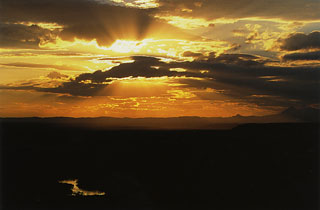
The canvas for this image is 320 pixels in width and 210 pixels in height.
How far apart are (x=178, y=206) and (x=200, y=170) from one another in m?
19.5

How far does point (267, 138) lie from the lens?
326 ft

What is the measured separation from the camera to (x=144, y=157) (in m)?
82.7

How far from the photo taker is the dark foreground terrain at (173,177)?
157 feet

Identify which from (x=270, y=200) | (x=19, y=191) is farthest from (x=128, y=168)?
(x=270, y=200)

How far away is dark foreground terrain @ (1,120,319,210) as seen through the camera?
157 ft

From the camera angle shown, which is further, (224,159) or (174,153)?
(174,153)

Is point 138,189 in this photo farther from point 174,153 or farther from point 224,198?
point 174,153

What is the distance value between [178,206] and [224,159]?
98.8ft

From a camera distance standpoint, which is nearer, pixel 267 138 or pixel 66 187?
pixel 66 187

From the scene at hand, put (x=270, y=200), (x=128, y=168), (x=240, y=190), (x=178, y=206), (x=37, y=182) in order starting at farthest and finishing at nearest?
1. (x=128, y=168)
2. (x=37, y=182)
3. (x=240, y=190)
4. (x=270, y=200)
5. (x=178, y=206)

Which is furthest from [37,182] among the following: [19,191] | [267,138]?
[267,138]

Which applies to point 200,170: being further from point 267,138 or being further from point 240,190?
point 267,138

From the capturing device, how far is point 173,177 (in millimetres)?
60531

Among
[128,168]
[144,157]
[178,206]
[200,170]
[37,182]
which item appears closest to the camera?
[178,206]
